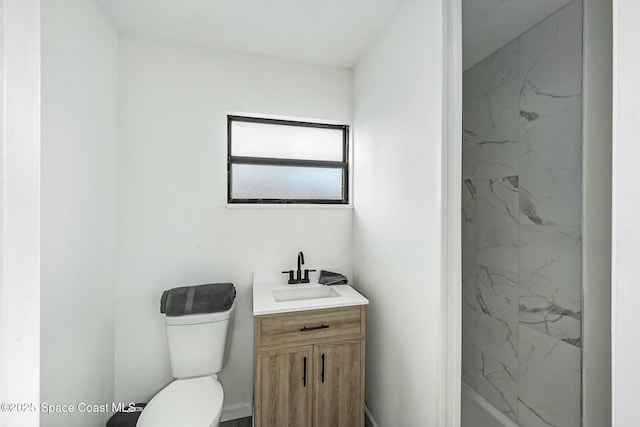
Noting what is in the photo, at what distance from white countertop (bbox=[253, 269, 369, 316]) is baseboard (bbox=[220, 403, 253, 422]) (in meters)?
0.88

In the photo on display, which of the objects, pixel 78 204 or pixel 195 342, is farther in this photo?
pixel 195 342

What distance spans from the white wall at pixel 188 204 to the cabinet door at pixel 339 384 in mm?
645

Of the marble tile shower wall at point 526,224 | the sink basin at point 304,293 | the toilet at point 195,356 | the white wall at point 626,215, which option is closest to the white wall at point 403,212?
the sink basin at point 304,293

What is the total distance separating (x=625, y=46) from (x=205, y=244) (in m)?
2.07

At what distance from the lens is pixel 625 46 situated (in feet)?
1.85

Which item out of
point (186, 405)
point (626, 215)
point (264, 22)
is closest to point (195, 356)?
point (186, 405)

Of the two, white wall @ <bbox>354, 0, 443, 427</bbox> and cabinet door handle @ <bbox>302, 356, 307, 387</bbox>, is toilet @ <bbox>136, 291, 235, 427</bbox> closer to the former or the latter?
A: cabinet door handle @ <bbox>302, 356, 307, 387</bbox>

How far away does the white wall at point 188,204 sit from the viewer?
5.75ft

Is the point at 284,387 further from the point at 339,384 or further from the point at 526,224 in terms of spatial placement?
the point at 526,224

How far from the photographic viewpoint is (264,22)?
1.63 m

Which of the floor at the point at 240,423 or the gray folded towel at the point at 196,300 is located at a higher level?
the gray folded towel at the point at 196,300

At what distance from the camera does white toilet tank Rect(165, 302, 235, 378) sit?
1.60 m

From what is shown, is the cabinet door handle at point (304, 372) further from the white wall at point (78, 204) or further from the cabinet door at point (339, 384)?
the white wall at point (78, 204)

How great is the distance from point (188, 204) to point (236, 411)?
60.6 inches
